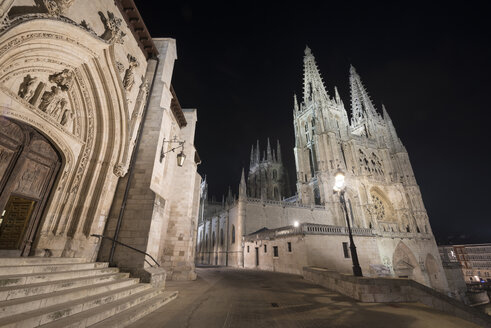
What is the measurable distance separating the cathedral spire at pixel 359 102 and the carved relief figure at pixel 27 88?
151 feet

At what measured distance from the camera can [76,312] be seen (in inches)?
119

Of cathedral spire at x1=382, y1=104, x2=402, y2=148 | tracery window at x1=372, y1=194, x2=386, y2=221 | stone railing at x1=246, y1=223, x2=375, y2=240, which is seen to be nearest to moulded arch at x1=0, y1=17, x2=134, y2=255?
stone railing at x1=246, y1=223, x2=375, y2=240

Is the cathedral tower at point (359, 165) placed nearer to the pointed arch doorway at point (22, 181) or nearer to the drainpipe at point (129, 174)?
the drainpipe at point (129, 174)

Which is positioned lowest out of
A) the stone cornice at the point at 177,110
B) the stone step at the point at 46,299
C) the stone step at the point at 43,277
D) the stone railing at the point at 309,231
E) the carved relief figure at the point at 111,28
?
the stone step at the point at 46,299

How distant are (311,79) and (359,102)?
43.1 feet

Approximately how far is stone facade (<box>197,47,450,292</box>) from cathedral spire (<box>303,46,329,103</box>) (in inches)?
11.1

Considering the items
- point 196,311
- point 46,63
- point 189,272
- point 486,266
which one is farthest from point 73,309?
point 486,266

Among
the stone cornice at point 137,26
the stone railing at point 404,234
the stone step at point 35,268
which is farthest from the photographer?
the stone railing at point 404,234

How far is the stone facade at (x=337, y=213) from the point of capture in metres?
16.9

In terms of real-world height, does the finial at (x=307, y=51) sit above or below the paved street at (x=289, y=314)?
above

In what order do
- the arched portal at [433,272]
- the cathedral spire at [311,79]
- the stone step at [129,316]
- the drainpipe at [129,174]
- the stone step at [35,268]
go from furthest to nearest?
the cathedral spire at [311,79] → the arched portal at [433,272] → the drainpipe at [129,174] → the stone step at [35,268] → the stone step at [129,316]

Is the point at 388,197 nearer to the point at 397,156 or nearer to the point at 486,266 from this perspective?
the point at 397,156

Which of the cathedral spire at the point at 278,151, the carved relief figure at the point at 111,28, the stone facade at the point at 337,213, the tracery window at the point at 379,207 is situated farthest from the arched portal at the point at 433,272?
the carved relief figure at the point at 111,28

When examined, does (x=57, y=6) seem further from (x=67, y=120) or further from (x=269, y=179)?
(x=269, y=179)
